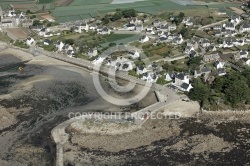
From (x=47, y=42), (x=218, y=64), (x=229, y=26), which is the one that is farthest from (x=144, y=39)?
(x=47, y=42)

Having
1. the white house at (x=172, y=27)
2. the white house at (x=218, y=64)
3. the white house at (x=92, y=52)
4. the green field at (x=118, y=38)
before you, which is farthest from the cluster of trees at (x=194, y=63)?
the white house at (x=172, y=27)

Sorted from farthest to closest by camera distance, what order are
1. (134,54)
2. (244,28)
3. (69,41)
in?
(244,28) → (69,41) → (134,54)

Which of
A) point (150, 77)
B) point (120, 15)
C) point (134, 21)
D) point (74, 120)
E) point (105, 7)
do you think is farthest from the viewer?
point (105, 7)

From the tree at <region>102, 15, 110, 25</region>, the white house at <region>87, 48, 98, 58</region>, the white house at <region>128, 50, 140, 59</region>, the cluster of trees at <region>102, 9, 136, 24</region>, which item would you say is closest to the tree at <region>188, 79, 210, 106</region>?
the white house at <region>128, 50, 140, 59</region>

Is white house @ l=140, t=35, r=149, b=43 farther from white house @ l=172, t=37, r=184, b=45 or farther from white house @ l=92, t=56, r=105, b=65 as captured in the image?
white house @ l=92, t=56, r=105, b=65

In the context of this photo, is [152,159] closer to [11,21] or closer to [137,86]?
[137,86]

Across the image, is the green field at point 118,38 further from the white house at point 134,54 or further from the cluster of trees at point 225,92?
the cluster of trees at point 225,92

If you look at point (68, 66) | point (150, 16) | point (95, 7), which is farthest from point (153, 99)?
point (95, 7)

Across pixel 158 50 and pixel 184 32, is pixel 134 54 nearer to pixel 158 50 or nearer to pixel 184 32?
pixel 158 50

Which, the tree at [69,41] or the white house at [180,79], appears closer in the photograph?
the white house at [180,79]
